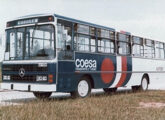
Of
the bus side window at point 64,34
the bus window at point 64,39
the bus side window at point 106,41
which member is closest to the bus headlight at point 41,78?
the bus window at point 64,39

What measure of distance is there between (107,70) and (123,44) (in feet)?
6.64

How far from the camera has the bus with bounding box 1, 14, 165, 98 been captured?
473 inches

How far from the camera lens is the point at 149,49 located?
1908 centimetres

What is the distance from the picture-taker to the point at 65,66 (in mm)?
12398

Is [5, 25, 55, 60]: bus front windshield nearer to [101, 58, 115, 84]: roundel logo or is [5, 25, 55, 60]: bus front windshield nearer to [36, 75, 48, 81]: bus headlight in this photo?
[36, 75, 48, 81]: bus headlight

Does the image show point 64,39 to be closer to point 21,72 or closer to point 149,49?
point 21,72

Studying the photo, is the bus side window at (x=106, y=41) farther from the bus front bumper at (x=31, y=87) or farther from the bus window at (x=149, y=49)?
the bus window at (x=149, y=49)

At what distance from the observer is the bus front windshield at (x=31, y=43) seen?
39.6 ft

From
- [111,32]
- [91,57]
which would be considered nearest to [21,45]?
[91,57]

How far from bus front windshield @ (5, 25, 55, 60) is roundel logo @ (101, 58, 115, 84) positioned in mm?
3343

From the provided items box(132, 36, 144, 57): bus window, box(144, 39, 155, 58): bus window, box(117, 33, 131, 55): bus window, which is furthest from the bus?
box(144, 39, 155, 58): bus window

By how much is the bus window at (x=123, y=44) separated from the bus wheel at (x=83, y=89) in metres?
3.07

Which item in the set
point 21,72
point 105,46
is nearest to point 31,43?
point 21,72

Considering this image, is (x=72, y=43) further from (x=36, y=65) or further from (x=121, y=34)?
(x=121, y=34)
